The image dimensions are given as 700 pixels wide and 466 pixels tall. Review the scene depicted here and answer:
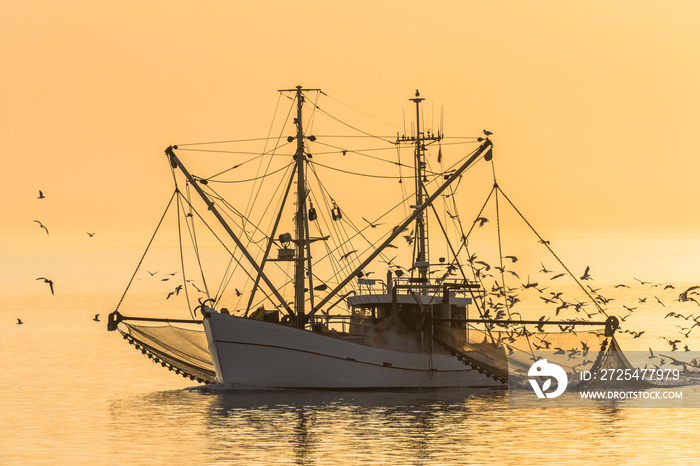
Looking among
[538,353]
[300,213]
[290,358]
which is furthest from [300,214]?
[538,353]

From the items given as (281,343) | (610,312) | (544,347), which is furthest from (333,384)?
(610,312)

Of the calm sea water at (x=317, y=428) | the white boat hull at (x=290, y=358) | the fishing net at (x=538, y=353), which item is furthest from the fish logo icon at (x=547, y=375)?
the white boat hull at (x=290, y=358)

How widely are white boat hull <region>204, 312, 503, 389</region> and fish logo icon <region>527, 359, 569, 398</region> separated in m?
6.32

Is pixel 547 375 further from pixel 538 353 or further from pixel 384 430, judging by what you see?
pixel 384 430

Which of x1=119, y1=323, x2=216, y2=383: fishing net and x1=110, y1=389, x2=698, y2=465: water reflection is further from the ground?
x1=119, y1=323, x2=216, y2=383: fishing net

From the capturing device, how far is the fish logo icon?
219ft

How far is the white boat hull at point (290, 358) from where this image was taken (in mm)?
64000

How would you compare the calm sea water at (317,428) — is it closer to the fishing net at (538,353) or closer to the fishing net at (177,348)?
the fishing net at (177,348)

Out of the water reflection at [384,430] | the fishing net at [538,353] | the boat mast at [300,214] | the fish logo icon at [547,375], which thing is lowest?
the water reflection at [384,430]

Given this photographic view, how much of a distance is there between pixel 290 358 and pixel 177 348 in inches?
295

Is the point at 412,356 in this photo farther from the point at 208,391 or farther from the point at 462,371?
the point at 208,391

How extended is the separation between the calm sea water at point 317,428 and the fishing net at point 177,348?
3.59 ft

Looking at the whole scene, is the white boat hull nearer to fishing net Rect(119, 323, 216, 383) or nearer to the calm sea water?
the calm sea water

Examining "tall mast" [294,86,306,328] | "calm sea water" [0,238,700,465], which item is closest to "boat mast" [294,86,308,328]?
"tall mast" [294,86,306,328]
